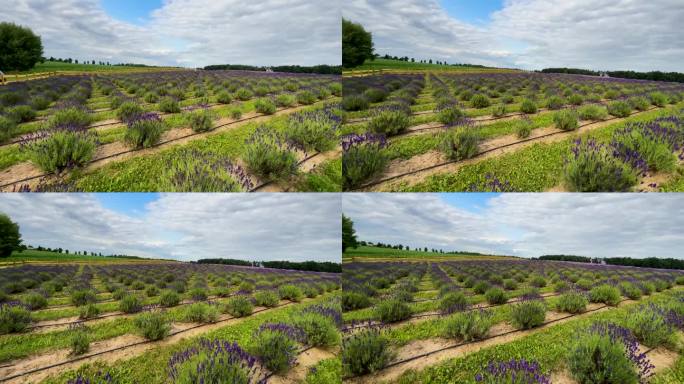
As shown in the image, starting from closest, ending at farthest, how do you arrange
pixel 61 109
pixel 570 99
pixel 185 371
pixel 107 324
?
pixel 185 371 → pixel 61 109 → pixel 107 324 → pixel 570 99

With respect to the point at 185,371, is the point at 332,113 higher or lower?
higher

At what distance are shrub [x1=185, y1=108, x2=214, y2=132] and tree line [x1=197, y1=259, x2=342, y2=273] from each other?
187 centimetres

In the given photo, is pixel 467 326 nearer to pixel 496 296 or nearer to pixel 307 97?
pixel 496 296

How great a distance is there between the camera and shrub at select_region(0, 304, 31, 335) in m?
3.45

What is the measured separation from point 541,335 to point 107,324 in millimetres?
5610

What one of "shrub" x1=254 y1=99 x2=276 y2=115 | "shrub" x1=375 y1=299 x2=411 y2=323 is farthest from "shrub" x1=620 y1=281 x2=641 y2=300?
"shrub" x1=254 y1=99 x2=276 y2=115

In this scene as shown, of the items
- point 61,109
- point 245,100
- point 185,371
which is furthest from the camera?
point 245,100

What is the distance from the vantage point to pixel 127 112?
370 cm

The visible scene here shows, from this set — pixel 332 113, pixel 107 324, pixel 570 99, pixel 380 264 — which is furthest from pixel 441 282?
pixel 107 324

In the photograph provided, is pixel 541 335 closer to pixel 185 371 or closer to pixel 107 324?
pixel 185 371

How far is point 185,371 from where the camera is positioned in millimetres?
3309

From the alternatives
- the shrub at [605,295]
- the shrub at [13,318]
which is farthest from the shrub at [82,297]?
A: the shrub at [605,295]

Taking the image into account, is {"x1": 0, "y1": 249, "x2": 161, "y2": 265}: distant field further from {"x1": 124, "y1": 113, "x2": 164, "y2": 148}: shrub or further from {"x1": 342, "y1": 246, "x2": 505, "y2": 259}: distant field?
{"x1": 342, "y1": 246, "x2": 505, "y2": 259}: distant field

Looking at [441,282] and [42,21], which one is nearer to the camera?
[42,21]
